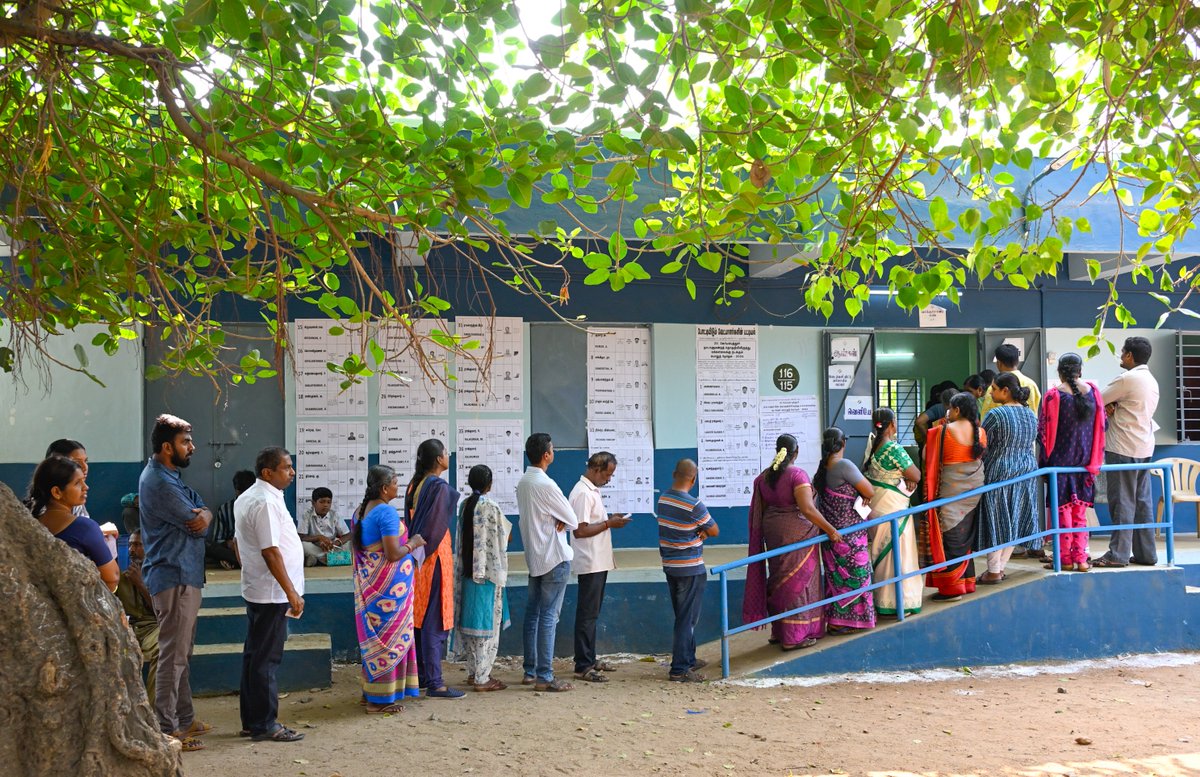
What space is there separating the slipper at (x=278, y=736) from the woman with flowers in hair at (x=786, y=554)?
347 centimetres

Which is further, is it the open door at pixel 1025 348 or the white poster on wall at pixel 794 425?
the open door at pixel 1025 348

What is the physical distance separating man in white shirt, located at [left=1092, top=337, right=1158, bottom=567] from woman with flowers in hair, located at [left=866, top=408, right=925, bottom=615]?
162 cm

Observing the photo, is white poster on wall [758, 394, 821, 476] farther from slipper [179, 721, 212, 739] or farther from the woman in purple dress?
slipper [179, 721, 212, 739]

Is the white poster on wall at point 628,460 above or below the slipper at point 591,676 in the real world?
above

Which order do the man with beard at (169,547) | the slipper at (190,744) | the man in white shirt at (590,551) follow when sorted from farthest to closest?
1. the man in white shirt at (590,551)
2. the slipper at (190,744)
3. the man with beard at (169,547)

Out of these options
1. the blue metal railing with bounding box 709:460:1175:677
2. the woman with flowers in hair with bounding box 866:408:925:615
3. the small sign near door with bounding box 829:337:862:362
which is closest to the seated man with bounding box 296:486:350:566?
the blue metal railing with bounding box 709:460:1175:677

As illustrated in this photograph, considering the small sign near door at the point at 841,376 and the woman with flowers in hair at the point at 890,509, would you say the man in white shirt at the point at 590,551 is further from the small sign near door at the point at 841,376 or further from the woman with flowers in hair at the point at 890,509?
the small sign near door at the point at 841,376

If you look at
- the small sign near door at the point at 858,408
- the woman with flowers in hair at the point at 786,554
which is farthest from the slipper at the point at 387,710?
the small sign near door at the point at 858,408

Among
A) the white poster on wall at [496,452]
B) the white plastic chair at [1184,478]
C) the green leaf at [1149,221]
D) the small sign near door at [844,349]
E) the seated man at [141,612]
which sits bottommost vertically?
the seated man at [141,612]

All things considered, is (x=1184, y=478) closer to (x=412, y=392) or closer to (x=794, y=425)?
(x=794, y=425)

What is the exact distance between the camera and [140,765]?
345 centimetres

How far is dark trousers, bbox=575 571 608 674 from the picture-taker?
787 centimetres

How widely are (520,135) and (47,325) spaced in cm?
255

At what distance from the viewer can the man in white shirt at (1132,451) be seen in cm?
848
